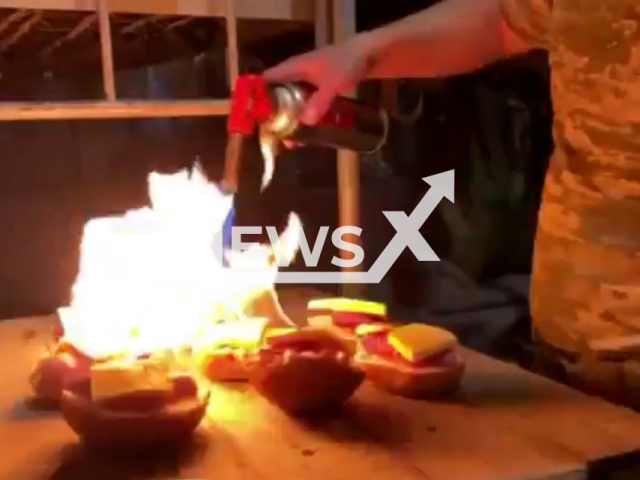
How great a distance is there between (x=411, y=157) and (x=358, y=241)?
0.15 meters

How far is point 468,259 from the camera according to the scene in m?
1.45

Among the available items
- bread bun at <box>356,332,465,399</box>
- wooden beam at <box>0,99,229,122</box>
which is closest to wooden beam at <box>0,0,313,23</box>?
wooden beam at <box>0,99,229,122</box>

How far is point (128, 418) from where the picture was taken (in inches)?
25.3

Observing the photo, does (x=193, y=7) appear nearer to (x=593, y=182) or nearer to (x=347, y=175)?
(x=347, y=175)

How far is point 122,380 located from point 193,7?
0.67m

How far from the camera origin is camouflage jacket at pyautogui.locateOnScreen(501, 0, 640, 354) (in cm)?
79

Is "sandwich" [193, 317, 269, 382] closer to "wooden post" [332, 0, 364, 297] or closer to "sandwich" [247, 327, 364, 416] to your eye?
"sandwich" [247, 327, 364, 416]

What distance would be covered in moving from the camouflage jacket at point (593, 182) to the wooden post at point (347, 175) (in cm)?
45

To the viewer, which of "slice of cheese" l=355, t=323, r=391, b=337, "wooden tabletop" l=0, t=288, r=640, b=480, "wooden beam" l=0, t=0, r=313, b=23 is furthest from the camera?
"wooden beam" l=0, t=0, r=313, b=23

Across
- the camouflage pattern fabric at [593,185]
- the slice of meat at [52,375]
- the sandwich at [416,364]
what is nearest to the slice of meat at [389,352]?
the sandwich at [416,364]

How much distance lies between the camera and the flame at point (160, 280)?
0.87m

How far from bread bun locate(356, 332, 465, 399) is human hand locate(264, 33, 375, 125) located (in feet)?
0.77

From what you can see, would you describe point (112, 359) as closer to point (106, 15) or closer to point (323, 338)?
point (323, 338)

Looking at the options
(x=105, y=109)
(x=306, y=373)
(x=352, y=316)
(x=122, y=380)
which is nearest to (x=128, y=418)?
(x=122, y=380)
